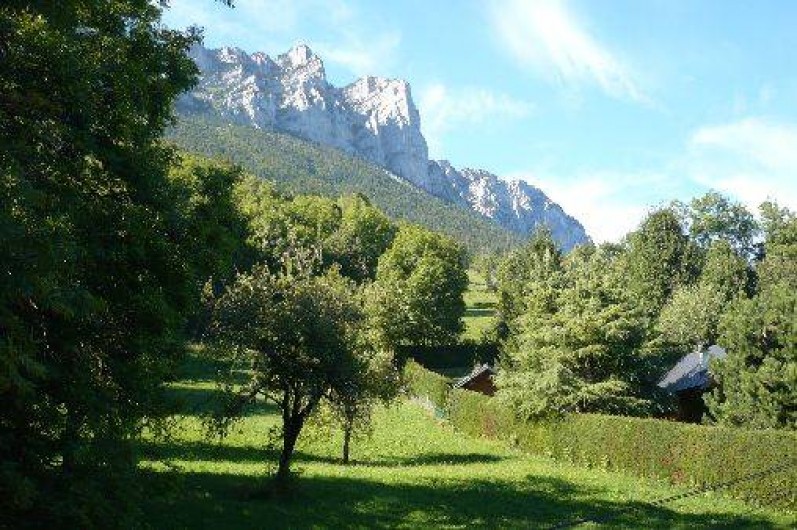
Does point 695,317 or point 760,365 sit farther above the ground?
point 695,317

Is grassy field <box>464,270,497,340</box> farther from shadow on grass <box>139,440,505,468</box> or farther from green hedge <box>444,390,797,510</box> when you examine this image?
shadow on grass <box>139,440,505,468</box>

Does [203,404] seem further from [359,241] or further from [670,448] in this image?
[359,241]

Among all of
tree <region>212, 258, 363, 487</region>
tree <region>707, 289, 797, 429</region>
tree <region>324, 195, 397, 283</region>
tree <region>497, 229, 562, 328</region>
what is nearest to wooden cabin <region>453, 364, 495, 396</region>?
tree <region>497, 229, 562, 328</region>

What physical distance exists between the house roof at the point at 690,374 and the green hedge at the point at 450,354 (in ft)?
98.8

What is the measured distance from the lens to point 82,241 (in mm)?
11070

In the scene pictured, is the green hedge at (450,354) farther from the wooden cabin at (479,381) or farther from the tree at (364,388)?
the tree at (364,388)

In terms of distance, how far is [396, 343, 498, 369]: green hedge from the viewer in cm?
7219

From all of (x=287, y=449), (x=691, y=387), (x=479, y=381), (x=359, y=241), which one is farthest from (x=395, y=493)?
(x=359, y=241)

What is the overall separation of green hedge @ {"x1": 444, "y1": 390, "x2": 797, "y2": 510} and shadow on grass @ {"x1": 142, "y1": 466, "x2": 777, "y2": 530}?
2.72m

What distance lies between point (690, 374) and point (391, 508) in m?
29.4

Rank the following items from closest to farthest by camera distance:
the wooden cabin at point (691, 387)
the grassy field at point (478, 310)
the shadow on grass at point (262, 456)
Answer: the shadow on grass at point (262, 456), the wooden cabin at point (691, 387), the grassy field at point (478, 310)

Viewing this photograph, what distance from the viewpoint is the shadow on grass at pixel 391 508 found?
1723cm

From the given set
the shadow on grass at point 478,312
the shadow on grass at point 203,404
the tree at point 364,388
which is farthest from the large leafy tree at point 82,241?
the shadow on grass at point 478,312

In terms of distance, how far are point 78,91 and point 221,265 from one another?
633 cm
